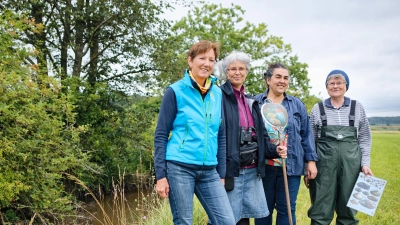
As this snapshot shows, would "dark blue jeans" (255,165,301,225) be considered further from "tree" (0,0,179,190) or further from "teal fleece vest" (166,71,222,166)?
"tree" (0,0,179,190)

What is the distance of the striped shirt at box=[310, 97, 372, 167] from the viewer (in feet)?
11.7

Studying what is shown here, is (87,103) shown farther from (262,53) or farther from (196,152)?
(262,53)

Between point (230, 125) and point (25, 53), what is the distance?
5.83 meters

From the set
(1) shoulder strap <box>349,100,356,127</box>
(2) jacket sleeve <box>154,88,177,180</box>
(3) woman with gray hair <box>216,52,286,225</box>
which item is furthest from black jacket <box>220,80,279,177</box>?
(1) shoulder strap <box>349,100,356,127</box>

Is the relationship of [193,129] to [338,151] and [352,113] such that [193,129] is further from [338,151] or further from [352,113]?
[352,113]

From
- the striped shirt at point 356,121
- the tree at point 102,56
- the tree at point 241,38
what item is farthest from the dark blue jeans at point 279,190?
the tree at point 241,38

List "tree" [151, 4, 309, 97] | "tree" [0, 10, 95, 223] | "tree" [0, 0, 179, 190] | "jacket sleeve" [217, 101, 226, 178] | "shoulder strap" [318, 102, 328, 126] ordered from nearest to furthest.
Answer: "jacket sleeve" [217, 101, 226, 178] < "shoulder strap" [318, 102, 328, 126] < "tree" [0, 10, 95, 223] < "tree" [0, 0, 179, 190] < "tree" [151, 4, 309, 97]

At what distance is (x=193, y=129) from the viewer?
2.49 m

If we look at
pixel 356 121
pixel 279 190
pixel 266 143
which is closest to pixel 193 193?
pixel 266 143

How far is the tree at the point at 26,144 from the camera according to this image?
18.3 ft

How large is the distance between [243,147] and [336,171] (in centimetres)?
119

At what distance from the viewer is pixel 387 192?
8312 millimetres

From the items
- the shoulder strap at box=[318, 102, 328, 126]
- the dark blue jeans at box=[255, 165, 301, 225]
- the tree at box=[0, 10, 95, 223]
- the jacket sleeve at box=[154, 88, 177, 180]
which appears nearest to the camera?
the jacket sleeve at box=[154, 88, 177, 180]

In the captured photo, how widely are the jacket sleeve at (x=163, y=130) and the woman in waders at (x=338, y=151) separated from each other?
182 cm
